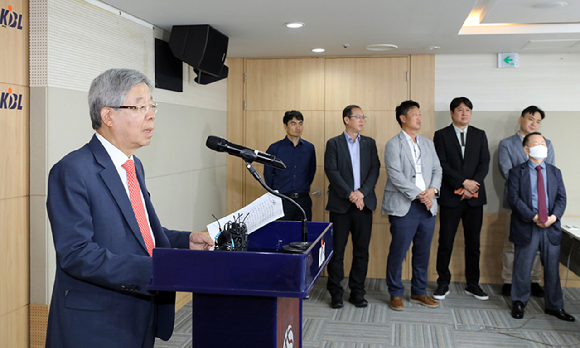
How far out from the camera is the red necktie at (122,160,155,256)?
170 centimetres

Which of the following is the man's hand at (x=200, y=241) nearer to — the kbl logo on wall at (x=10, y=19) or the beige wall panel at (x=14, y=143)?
the beige wall panel at (x=14, y=143)

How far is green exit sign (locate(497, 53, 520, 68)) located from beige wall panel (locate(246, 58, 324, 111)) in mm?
1937

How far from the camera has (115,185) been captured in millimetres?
1598

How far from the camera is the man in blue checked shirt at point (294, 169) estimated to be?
16.4ft

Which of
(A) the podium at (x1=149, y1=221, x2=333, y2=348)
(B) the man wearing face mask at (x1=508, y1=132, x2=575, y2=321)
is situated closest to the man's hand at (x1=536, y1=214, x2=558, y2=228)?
(B) the man wearing face mask at (x1=508, y1=132, x2=575, y2=321)

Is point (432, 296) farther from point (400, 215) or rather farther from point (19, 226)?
point (19, 226)

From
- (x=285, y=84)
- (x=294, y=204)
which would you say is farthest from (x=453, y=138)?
(x=294, y=204)

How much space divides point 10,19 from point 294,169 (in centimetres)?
293

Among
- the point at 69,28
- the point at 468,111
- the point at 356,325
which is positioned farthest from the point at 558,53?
the point at 69,28

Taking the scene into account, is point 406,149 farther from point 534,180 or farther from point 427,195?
point 534,180

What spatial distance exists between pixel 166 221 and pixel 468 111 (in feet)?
10.3

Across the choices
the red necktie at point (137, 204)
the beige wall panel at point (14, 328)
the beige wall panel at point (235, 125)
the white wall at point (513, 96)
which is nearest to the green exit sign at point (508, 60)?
the white wall at point (513, 96)

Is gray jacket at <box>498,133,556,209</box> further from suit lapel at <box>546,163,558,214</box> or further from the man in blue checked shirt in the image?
the man in blue checked shirt

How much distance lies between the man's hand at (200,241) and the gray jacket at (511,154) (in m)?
3.87
